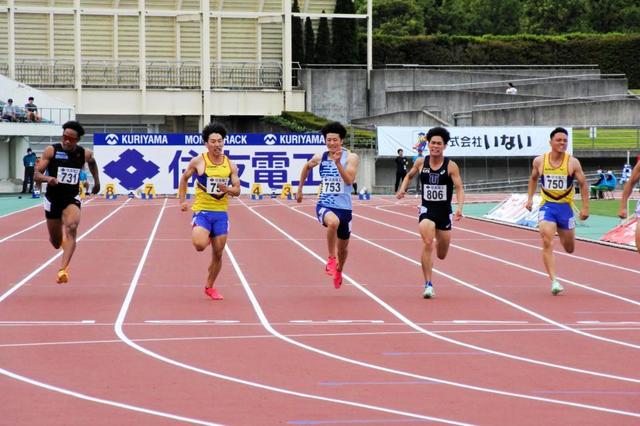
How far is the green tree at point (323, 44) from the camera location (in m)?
61.6

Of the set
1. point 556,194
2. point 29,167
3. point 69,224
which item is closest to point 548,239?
point 556,194

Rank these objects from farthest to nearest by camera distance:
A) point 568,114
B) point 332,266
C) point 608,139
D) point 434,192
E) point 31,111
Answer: point 568,114 < point 608,139 < point 31,111 < point 332,266 < point 434,192

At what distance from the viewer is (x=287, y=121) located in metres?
57.4

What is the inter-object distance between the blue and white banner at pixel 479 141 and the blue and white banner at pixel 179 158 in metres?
3.82

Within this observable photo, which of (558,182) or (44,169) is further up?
(44,169)

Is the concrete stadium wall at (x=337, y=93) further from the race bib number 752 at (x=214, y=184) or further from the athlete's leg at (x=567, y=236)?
the race bib number 752 at (x=214, y=184)

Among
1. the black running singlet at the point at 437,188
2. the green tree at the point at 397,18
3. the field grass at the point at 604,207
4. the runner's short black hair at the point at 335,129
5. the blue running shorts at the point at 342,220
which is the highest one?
the green tree at the point at 397,18

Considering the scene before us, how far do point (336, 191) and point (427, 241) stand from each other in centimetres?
125

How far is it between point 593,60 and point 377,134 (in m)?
22.1

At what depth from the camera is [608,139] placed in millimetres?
55594

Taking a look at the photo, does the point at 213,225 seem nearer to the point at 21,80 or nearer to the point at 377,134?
the point at 377,134

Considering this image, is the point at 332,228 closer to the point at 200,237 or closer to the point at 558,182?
the point at 200,237

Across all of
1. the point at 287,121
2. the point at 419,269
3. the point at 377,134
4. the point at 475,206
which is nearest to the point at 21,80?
the point at 287,121

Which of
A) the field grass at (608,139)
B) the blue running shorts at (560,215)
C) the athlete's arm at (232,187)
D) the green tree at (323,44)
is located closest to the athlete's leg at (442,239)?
the blue running shorts at (560,215)
